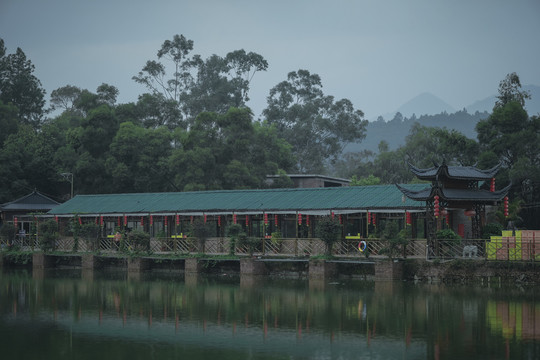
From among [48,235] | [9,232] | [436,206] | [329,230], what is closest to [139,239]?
[48,235]

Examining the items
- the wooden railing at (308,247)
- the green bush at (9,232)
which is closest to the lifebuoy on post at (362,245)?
the wooden railing at (308,247)

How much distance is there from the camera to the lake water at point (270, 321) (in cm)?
1770

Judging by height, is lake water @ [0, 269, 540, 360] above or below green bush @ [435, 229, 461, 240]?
below

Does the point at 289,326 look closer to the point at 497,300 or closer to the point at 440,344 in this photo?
the point at 440,344

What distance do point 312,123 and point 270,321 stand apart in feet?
203

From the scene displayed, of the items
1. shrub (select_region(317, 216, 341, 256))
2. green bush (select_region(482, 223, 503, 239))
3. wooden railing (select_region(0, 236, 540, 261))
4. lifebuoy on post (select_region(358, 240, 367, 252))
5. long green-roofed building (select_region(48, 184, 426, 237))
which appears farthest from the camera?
long green-roofed building (select_region(48, 184, 426, 237))

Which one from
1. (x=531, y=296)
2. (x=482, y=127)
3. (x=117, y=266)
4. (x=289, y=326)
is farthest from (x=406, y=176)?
(x=289, y=326)

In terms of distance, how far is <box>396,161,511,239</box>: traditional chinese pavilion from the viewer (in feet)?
104

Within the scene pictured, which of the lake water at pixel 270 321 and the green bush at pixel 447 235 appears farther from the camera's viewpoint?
the green bush at pixel 447 235

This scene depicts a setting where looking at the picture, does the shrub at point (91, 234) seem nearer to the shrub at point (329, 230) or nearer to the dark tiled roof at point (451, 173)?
the shrub at point (329, 230)

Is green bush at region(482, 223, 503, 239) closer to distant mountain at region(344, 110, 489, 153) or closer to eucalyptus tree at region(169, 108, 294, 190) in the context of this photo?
eucalyptus tree at region(169, 108, 294, 190)

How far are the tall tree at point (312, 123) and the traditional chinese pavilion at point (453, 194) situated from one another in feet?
158

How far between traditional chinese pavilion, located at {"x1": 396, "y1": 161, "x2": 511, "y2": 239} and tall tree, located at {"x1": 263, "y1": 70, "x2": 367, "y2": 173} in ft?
158

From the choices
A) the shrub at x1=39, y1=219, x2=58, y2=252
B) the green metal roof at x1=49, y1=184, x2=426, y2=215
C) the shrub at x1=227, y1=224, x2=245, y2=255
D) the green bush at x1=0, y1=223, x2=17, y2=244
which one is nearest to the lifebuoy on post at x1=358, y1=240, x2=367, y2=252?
the green metal roof at x1=49, y1=184, x2=426, y2=215
